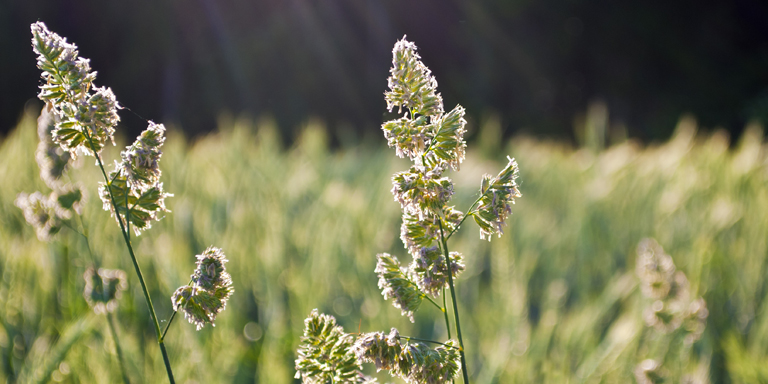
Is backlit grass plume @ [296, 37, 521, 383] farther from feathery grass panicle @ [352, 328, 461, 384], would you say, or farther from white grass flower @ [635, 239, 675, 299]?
white grass flower @ [635, 239, 675, 299]

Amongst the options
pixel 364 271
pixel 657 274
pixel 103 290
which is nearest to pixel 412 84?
pixel 103 290

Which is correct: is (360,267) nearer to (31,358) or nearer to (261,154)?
(31,358)

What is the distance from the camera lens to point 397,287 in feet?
0.87

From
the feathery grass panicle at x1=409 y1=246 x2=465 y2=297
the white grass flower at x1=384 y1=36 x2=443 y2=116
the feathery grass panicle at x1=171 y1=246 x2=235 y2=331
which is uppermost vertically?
the white grass flower at x1=384 y1=36 x2=443 y2=116

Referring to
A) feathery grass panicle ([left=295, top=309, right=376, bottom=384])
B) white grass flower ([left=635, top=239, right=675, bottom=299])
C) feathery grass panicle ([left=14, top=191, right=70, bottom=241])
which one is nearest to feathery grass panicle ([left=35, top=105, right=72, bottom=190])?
feathery grass panicle ([left=14, top=191, right=70, bottom=241])

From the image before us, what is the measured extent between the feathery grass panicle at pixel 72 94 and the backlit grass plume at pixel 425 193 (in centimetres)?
13

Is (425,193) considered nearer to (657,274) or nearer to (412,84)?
(412,84)

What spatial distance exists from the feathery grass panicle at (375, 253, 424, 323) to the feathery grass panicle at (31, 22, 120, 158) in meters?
0.14

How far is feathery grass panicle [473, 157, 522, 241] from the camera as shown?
9.8 inches

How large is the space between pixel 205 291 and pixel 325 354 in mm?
66

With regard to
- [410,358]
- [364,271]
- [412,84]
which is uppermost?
[364,271]

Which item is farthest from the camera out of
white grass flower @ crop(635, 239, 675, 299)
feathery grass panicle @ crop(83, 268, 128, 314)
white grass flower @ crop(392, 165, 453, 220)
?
white grass flower @ crop(635, 239, 675, 299)

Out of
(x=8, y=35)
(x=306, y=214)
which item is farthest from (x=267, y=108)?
(x=306, y=214)

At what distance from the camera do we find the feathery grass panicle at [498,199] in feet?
0.82
